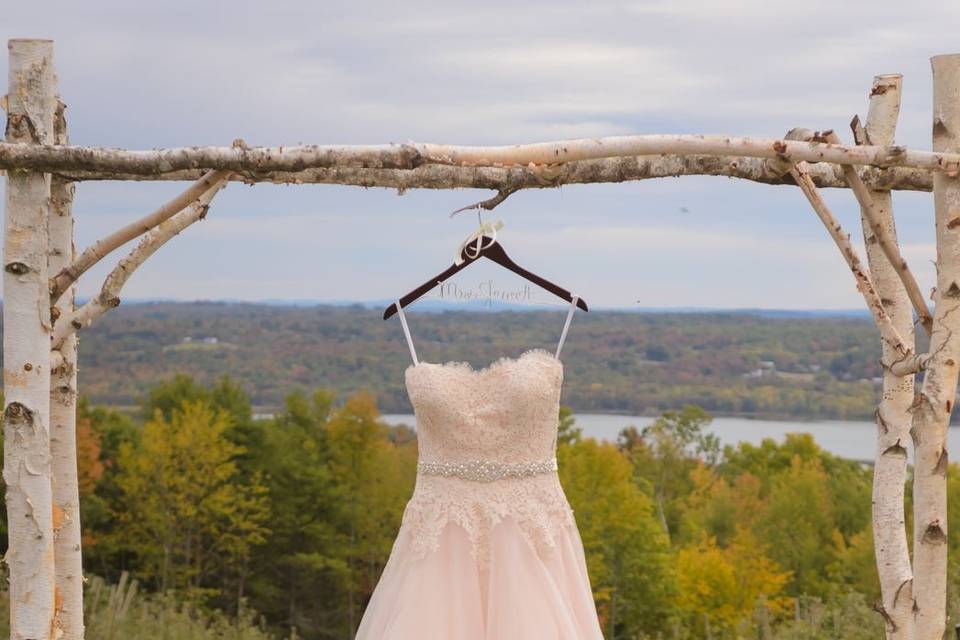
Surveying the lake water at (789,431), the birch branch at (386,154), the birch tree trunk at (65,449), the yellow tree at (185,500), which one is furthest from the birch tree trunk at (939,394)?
the lake water at (789,431)

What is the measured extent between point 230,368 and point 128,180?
2839 centimetres

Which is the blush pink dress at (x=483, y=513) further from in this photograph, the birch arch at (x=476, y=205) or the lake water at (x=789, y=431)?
the lake water at (x=789, y=431)

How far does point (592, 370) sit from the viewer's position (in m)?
13.1

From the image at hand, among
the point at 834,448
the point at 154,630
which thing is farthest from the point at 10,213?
the point at 834,448

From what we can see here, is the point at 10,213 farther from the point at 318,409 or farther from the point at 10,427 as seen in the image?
the point at 318,409

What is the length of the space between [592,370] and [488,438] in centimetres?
Result: 954

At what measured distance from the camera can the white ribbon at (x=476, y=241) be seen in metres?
3.64

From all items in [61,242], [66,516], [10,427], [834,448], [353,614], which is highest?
[61,242]

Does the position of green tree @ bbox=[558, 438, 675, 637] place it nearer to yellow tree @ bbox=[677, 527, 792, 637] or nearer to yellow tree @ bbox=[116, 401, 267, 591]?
yellow tree @ bbox=[677, 527, 792, 637]

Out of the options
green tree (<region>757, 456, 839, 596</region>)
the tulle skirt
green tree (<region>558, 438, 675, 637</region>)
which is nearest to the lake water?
green tree (<region>757, 456, 839, 596</region>)

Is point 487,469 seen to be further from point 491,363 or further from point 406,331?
point 406,331

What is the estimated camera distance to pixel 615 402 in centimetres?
2012

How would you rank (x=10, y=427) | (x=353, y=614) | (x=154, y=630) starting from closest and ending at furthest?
1. (x=10, y=427)
2. (x=154, y=630)
3. (x=353, y=614)

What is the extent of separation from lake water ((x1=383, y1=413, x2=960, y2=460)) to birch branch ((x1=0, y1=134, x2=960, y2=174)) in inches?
882
